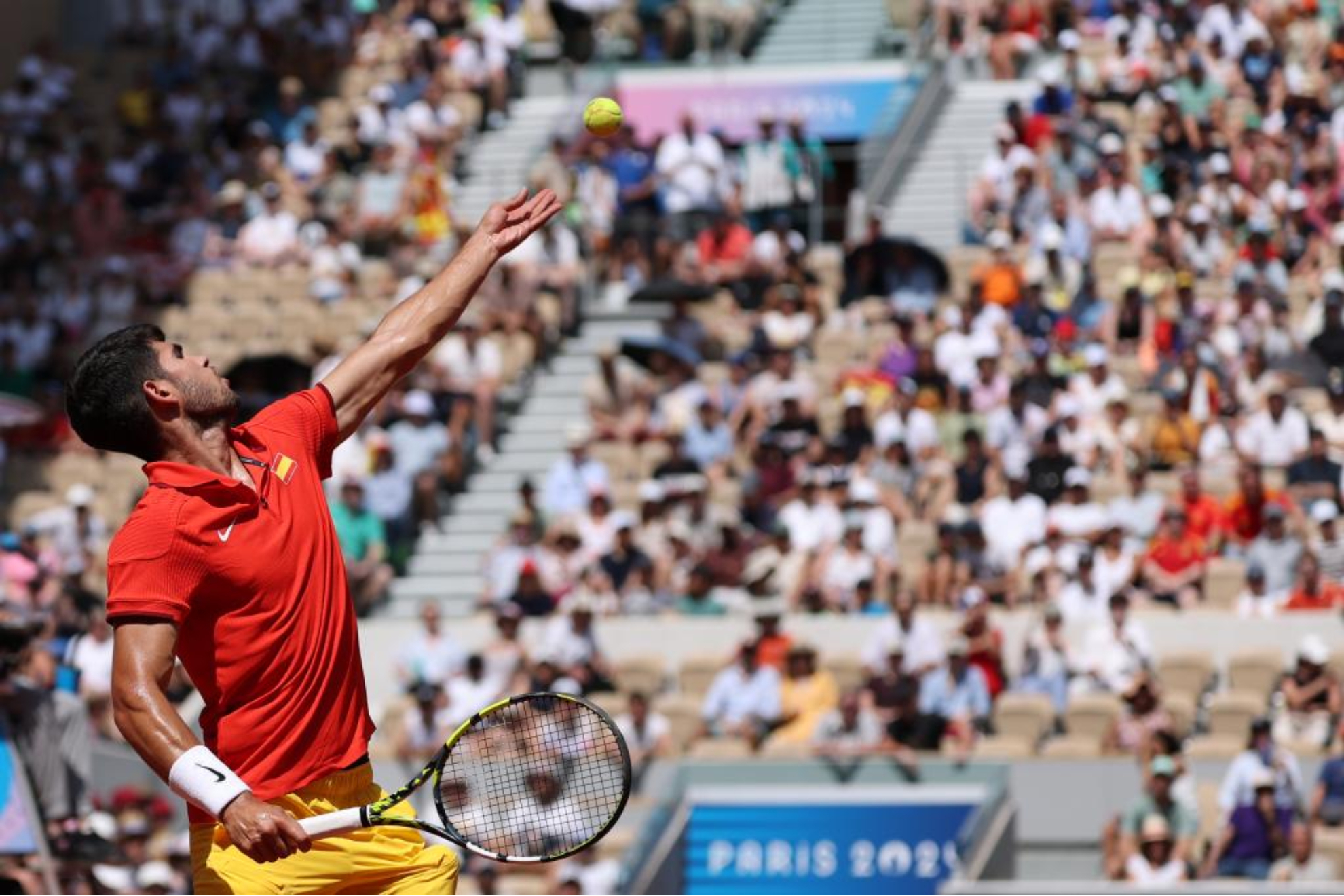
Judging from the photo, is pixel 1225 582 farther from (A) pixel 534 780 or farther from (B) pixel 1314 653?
(A) pixel 534 780

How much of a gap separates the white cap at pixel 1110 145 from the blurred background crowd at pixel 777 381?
114 millimetres

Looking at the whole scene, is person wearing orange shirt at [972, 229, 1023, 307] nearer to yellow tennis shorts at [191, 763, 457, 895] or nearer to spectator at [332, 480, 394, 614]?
spectator at [332, 480, 394, 614]

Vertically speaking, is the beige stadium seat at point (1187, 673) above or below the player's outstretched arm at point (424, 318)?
below

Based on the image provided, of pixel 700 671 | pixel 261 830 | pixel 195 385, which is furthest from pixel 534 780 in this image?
pixel 700 671

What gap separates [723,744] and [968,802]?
5.48 feet

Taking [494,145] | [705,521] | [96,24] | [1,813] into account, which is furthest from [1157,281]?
[96,24]

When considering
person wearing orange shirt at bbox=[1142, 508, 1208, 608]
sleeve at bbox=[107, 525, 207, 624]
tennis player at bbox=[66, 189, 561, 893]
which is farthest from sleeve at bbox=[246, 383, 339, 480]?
person wearing orange shirt at bbox=[1142, 508, 1208, 608]

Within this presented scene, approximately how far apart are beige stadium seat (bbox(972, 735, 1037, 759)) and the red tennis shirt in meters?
9.60

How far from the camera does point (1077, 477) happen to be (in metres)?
16.9

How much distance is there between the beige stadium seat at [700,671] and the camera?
16219 millimetres

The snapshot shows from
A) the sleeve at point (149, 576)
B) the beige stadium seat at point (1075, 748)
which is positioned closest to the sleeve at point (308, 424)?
the sleeve at point (149, 576)

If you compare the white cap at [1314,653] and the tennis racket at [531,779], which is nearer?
the tennis racket at [531,779]

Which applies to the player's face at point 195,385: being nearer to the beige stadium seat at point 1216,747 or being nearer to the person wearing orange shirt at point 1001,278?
the beige stadium seat at point 1216,747

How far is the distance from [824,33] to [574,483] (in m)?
7.89
